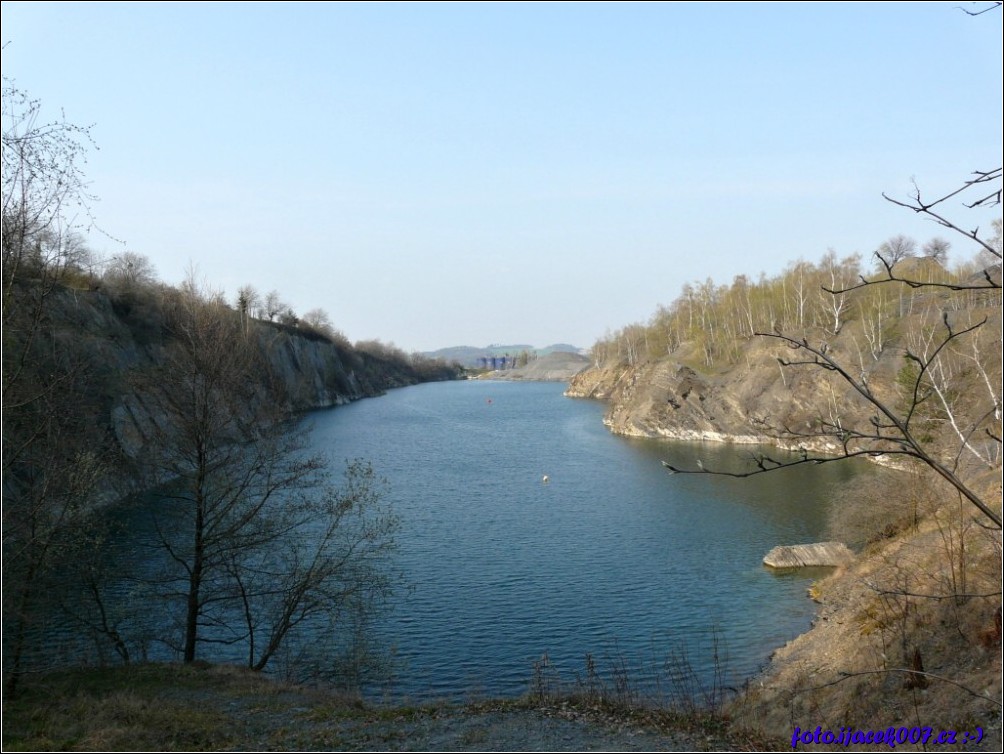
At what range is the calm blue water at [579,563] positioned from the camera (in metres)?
20.3

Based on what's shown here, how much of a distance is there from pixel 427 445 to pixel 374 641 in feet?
129

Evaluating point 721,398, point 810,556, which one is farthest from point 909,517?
point 721,398

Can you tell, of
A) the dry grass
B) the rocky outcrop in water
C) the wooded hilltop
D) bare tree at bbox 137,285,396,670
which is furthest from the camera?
the rocky outcrop in water

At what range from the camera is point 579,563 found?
92.0ft

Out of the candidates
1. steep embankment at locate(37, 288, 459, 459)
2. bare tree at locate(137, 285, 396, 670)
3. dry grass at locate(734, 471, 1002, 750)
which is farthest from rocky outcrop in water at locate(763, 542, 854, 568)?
steep embankment at locate(37, 288, 459, 459)

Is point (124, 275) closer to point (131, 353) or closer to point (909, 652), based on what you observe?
point (131, 353)

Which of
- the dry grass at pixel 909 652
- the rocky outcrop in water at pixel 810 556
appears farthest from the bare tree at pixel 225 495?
the rocky outcrop in water at pixel 810 556

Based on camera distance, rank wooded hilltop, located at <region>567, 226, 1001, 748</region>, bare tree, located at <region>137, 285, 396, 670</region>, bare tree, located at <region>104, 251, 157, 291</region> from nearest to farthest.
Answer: wooded hilltop, located at <region>567, 226, 1001, 748</region>, bare tree, located at <region>137, 285, 396, 670</region>, bare tree, located at <region>104, 251, 157, 291</region>

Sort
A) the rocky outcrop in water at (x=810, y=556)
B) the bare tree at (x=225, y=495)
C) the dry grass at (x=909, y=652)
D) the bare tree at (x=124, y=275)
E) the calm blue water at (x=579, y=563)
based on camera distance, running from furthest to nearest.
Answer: the bare tree at (x=124, y=275)
the rocky outcrop in water at (x=810, y=556)
the calm blue water at (x=579, y=563)
the bare tree at (x=225, y=495)
the dry grass at (x=909, y=652)

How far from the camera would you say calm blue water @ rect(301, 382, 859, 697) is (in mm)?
20344

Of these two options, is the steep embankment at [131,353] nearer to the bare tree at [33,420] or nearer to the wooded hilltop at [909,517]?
the bare tree at [33,420]

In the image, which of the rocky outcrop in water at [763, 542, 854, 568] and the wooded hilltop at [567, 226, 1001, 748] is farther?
the rocky outcrop in water at [763, 542, 854, 568]

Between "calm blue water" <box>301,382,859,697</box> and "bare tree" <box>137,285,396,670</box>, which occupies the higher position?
"bare tree" <box>137,285,396,670</box>

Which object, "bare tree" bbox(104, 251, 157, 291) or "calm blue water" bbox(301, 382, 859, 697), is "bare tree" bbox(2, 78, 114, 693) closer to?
"calm blue water" bbox(301, 382, 859, 697)
